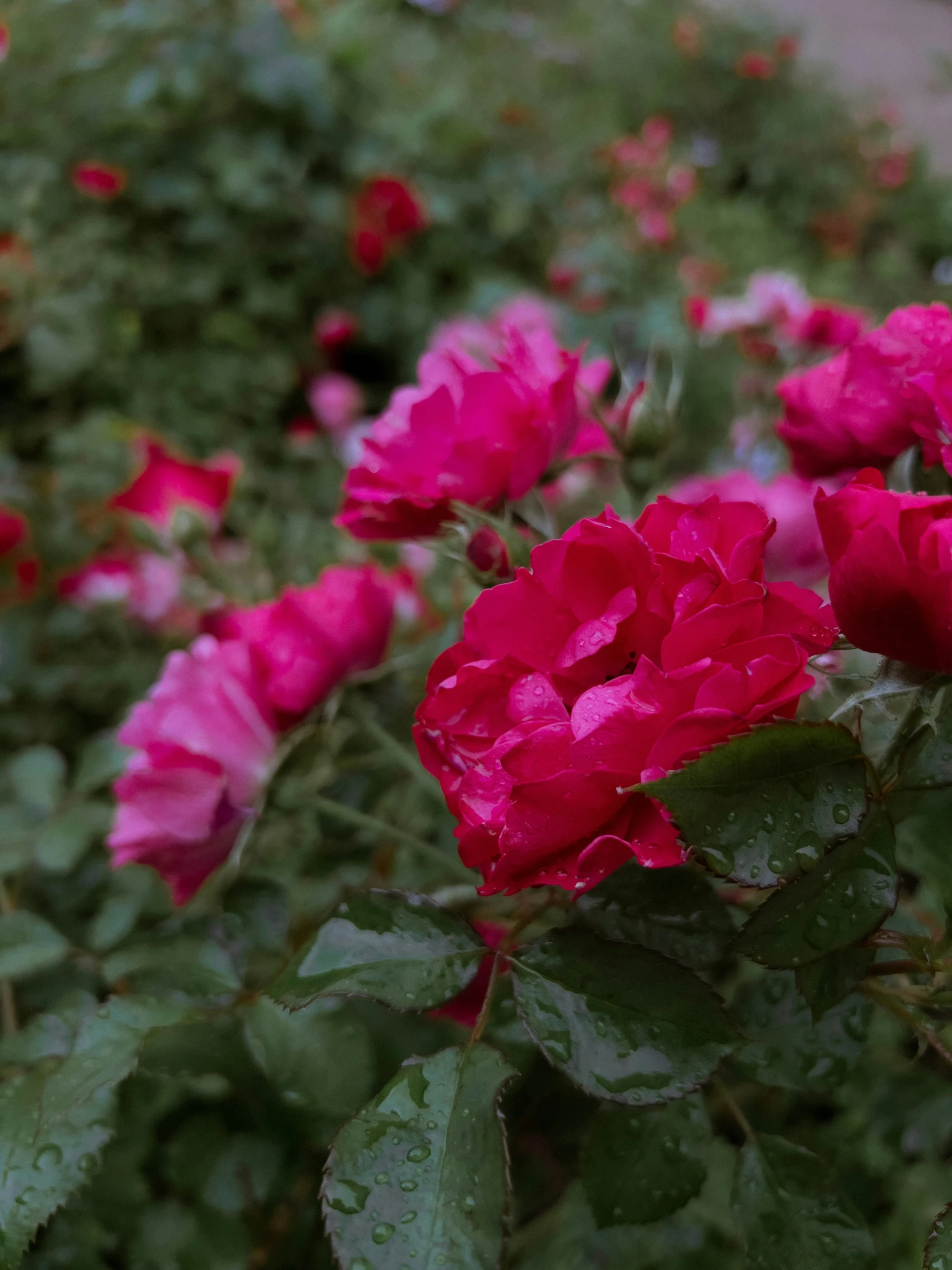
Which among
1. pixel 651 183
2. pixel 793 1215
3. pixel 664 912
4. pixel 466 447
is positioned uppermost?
pixel 466 447

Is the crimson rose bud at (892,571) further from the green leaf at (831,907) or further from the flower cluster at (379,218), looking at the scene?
the flower cluster at (379,218)

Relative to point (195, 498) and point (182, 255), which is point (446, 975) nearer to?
point (195, 498)

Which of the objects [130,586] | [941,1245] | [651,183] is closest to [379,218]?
[130,586]

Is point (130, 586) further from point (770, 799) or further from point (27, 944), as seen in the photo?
point (770, 799)

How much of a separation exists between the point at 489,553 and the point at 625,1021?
0.58 ft

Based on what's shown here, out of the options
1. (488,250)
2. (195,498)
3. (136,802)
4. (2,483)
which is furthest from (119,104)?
(136,802)

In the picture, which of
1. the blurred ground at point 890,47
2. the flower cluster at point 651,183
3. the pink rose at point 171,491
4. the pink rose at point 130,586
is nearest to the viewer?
the pink rose at point 171,491

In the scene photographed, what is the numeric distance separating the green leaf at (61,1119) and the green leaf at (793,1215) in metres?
0.24

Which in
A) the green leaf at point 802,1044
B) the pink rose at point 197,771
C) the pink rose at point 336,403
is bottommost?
the pink rose at point 336,403

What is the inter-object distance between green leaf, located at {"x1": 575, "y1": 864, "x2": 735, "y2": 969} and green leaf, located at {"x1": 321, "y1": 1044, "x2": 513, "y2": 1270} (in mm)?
60

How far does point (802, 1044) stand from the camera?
1.17ft

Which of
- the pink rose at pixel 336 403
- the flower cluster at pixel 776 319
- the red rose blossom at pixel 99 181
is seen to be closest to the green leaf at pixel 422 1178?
the flower cluster at pixel 776 319

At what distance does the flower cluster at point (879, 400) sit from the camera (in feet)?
1.02

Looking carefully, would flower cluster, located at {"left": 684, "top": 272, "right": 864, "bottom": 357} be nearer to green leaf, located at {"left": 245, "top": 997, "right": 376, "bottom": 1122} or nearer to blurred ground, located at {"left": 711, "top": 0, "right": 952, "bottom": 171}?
green leaf, located at {"left": 245, "top": 997, "right": 376, "bottom": 1122}
